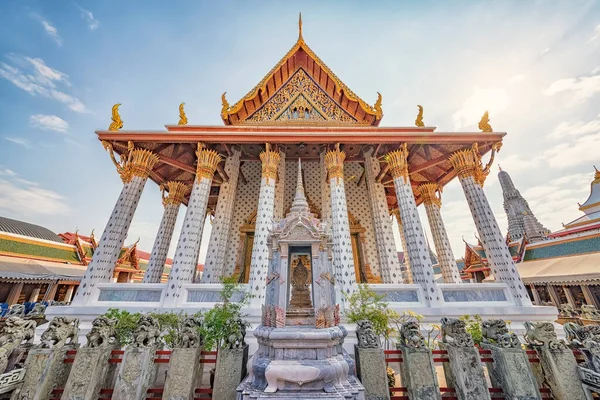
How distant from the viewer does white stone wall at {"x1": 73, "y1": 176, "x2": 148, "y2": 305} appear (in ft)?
19.9

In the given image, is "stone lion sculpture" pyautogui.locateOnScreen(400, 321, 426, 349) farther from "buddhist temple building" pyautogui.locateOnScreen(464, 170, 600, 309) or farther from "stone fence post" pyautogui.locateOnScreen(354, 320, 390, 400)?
"buddhist temple building" pyautogui.locateOnScreen(464, 170, 600, 309)

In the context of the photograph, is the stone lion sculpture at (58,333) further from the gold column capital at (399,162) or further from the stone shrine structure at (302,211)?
the gold column capital at (399,162)

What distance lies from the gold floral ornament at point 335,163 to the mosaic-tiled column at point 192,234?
3.83 meters

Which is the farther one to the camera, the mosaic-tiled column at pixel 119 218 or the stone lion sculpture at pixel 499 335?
the mosaic-tiled column at pixel 119 218

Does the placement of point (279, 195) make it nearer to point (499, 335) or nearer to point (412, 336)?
point (412, 336)

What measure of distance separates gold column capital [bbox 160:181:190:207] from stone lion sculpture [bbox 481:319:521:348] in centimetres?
1071

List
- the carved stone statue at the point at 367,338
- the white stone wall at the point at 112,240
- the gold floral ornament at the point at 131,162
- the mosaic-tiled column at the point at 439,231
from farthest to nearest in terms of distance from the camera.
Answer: the mosaic-tiled column at the point at 439,231, the gold floral ornament at the point at 131,162, the white stone wall at the point at 112,240, the carved stone statue at the point at 367,338

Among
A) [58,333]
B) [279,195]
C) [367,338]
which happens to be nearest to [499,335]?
[367,338]

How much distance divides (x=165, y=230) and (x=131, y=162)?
3116 mm

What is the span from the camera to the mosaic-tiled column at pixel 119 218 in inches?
241

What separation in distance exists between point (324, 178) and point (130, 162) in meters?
6.62

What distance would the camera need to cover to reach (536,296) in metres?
12.7

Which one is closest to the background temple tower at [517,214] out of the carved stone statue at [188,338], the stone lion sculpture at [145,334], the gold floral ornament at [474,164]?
the gold floral ornament at [474,164]

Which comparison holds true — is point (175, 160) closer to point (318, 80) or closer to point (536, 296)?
point (318, 80)
